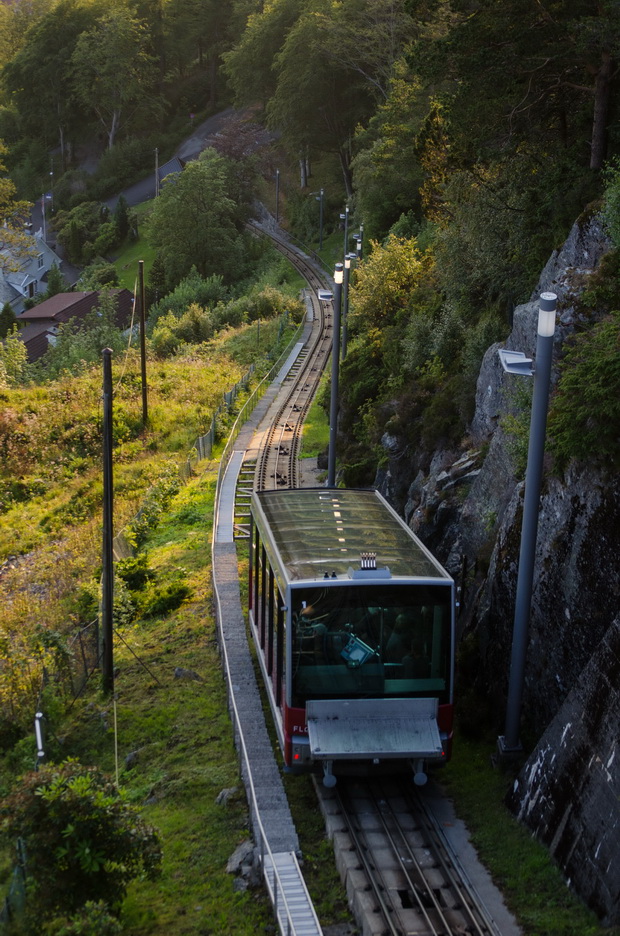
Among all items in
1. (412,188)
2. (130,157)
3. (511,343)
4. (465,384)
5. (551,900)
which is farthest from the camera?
(130,157)

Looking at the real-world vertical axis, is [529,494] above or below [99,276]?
above

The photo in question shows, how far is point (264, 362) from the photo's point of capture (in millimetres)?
54531

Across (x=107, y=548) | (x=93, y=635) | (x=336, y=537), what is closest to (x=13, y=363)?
(x=93, y=635)

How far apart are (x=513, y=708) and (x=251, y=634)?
8.01 meters

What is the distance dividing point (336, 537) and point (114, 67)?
11306 centimetres

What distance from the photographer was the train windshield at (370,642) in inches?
552

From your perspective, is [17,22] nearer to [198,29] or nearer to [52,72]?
[52,72]

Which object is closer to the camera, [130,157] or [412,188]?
[412,188]

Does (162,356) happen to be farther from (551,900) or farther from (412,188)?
(551,900)

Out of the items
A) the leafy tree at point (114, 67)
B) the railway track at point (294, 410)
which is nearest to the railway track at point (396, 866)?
the railway track at point (294, 410)

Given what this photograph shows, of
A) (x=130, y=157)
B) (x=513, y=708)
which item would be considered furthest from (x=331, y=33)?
(x=513, y=708)

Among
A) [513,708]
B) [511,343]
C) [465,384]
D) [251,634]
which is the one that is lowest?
[251,634]

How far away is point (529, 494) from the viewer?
14133 millimetres

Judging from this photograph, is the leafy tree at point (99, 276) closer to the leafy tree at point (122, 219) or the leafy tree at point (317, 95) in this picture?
the leafy tree at point (122, 219)
